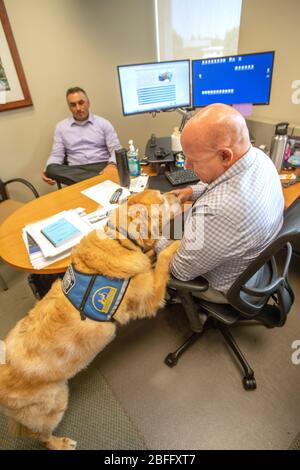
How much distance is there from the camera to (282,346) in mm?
1466

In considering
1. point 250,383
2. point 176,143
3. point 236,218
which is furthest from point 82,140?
point 250,383

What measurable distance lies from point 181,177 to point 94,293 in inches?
39.0

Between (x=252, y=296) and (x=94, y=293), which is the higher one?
(x=94, y=293)

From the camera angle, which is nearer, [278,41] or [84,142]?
[278,41]

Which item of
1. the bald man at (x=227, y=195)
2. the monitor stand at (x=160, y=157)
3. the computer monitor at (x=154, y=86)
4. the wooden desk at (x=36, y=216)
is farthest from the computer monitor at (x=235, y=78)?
the bald man at (x=227, y=195)

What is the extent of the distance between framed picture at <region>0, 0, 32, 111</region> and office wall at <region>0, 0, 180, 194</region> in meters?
0.06

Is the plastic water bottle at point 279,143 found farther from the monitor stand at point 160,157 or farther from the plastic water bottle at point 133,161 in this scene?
the plastic water bottle at point 133,161

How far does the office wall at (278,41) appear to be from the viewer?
1610mm

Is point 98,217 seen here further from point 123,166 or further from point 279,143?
point 279,143

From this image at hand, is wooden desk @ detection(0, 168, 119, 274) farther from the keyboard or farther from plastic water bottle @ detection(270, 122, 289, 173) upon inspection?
plastic water bottle @ detection(270, 122, 289, 173)

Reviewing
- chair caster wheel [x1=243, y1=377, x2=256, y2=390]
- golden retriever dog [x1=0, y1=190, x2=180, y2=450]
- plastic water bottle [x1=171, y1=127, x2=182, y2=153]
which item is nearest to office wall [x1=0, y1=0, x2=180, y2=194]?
plastic water bottle [x1=171, y1=127, x2=182, y2=153]

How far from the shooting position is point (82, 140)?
243cm

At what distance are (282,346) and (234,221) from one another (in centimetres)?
108

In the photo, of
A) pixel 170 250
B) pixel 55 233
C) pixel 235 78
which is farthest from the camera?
pixel 235 78
